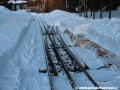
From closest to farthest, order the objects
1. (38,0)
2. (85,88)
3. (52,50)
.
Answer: (85,88) → (52,50) → (38,0)

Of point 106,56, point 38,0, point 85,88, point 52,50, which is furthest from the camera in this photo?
point 38,0

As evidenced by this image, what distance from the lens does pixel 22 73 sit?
7.90 m

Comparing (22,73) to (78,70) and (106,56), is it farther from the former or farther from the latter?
(106,56)

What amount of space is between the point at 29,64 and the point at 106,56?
3.82 m

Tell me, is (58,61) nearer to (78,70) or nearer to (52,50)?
(78,70)

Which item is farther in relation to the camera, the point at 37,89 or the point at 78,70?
the point at 78,70

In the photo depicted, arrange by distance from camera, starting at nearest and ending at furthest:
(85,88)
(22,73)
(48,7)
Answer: (85,88)
(22,73)
(48,7)

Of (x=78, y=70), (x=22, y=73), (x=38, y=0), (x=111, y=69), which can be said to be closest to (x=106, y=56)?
(x=111, y=69)

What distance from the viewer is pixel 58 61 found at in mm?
9797

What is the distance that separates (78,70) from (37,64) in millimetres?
2023

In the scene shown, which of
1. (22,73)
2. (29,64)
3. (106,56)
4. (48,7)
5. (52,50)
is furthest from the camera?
(48,7)

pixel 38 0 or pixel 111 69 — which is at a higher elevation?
pixel 38 0

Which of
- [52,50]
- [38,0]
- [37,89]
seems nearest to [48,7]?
[38,0]

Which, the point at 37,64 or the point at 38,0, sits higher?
the point at 38,0
